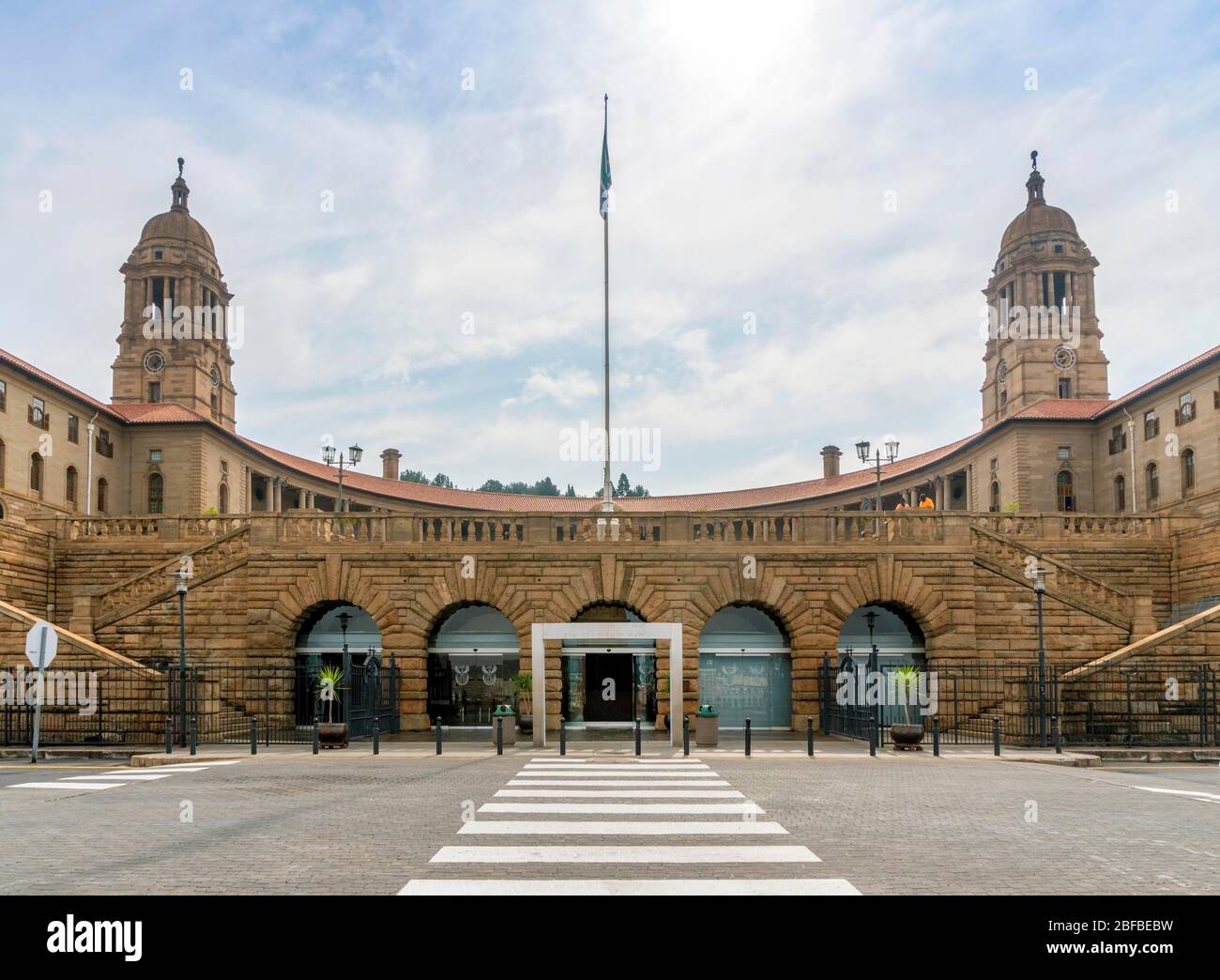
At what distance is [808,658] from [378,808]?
Result: 18.1 metres

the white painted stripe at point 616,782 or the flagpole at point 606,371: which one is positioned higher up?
the flagpole at point 606,371

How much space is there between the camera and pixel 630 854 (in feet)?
35.4

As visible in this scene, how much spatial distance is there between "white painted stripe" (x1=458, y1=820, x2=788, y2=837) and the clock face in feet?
233

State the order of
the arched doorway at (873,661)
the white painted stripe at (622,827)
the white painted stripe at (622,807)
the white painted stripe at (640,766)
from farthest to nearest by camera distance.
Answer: the arched doorway at (873,661), the white painted stripe at (640,766), the white painted stripe at (622,807), the white painted stripe at (622,827)

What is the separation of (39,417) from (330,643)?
3333 cm

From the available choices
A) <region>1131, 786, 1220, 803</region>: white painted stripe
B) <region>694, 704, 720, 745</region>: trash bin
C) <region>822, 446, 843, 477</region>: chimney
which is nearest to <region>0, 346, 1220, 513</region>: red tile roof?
<region>822, 446, 843, 477</region>: chimney

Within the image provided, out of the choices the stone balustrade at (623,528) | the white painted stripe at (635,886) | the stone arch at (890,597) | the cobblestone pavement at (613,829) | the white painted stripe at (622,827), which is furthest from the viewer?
the stone balustrade at (623,528)

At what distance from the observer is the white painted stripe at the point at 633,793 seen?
15.5 metres

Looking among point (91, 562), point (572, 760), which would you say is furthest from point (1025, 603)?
point (91, 562)

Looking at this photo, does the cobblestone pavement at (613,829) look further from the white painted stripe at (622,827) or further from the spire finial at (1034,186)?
the spire finial at (1034,186)

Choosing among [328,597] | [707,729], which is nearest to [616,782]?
[707,729]

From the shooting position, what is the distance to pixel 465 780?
1772 centimetres

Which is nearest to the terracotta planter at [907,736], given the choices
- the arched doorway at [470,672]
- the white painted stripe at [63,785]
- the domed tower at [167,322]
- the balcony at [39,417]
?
the arched doorway at [470,672]

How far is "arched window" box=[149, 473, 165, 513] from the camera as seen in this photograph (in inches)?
2584
